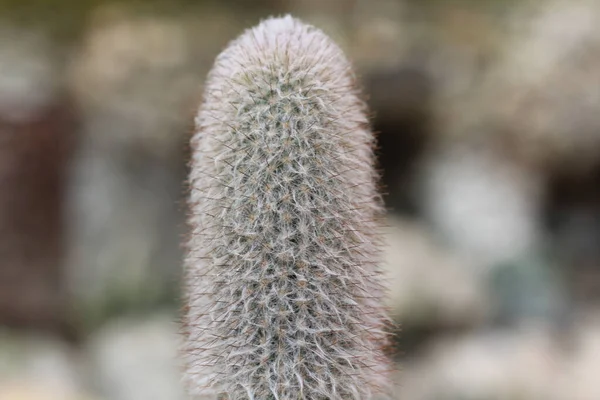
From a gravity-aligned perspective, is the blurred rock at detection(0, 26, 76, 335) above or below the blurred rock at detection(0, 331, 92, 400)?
above

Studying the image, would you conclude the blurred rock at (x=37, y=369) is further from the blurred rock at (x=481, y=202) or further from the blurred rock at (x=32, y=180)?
the blurred rock at (x=481, y=202)

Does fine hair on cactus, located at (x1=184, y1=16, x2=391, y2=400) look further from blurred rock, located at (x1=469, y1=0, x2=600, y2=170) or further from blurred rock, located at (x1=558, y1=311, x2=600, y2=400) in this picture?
blurred rock, located at (x1=469, y1=0, x2=600, y2=170)

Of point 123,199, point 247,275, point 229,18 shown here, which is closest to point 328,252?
point 247,275

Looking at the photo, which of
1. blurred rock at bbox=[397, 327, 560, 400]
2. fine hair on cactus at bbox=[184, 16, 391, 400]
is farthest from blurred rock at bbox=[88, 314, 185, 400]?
fine hair on cactus at bbox=[184, 16, 391, 400]

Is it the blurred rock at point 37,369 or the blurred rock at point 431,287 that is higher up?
the blurred rock at point 431,287

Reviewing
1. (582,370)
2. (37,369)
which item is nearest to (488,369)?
(582,370)

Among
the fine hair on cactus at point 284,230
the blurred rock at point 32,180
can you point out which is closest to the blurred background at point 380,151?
the blurred rock at point 32,180

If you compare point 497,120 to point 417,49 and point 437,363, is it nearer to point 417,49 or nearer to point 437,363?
point 417,49
